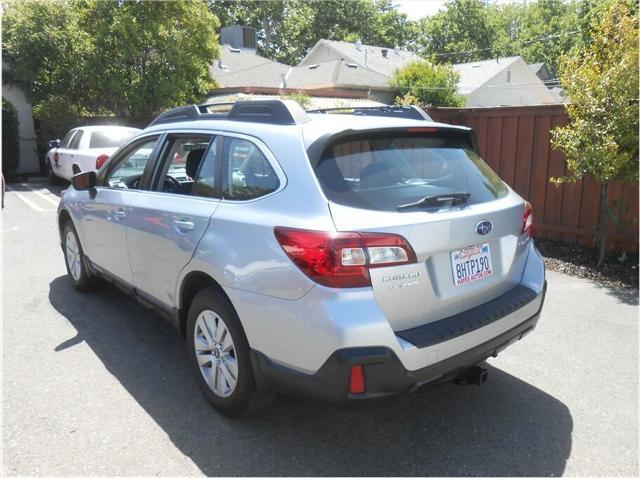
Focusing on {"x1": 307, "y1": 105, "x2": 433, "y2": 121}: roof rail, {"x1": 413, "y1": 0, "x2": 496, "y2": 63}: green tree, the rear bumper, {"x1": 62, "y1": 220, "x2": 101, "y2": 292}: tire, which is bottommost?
{"x1": 62, "y1": 220, "x2": 101, "y2": 292}: tire

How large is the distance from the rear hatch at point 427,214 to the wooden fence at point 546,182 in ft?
13.2

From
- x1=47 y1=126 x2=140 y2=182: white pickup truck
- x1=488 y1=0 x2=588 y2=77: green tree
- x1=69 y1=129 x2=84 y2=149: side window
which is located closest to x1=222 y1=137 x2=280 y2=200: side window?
x1=47 y1=126 x2=140 y2=182: white pickup truck

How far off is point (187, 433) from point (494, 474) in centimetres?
168

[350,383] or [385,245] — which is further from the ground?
[385,245]

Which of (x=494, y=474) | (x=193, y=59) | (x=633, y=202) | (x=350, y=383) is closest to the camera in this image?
(x=350, y=383)

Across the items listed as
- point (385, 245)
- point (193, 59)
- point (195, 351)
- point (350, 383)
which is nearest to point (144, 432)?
point (195, 351)

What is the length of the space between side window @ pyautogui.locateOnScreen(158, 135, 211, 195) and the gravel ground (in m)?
4.71

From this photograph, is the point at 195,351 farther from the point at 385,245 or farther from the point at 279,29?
the point at 279,29

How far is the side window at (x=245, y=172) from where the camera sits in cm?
294

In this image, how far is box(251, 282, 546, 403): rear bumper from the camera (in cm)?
244

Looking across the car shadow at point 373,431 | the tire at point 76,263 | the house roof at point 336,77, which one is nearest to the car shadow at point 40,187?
the tire at point 76,263

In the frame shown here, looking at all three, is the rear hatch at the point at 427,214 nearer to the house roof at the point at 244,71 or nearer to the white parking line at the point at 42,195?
the white parking line at the point at 42,195

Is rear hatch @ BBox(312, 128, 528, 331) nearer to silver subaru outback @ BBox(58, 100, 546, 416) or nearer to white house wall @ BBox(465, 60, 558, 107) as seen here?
silver subaru outback @ BBox(58, 100, 546, 416)

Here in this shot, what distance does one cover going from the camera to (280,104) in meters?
3.09
